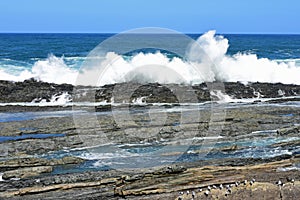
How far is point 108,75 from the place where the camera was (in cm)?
3509

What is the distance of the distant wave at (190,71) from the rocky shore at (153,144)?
5729mm

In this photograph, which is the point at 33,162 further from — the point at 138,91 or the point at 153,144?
the point at 138,91

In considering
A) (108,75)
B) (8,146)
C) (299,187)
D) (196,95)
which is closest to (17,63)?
(108,75)

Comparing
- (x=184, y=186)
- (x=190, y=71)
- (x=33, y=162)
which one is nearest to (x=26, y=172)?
(x=33, y=162)

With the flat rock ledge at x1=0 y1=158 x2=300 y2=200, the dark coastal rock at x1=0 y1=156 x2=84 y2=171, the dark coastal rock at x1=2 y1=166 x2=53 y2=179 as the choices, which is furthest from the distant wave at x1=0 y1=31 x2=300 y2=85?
the flat rock ledge at x1=0 y1=158 x2=300 y2=200

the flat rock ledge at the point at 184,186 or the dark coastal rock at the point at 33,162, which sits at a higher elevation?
the dark coastal rock at the point at 33,162

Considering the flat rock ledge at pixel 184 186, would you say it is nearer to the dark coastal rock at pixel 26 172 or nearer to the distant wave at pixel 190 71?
the dark coastal rock at pixel 26 172

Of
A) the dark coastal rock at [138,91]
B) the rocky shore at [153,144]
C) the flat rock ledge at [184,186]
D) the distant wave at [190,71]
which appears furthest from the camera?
the distant wave at [190,71]

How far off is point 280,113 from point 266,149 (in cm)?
766

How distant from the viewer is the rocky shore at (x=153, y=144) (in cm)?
1028

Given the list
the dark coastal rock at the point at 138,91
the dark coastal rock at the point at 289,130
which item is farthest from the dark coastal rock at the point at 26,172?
the dark coastal rock at the point at 138,91

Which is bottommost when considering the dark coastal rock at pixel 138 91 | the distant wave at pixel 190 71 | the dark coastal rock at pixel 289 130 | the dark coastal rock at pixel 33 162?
the dark coastal rock at pixel 33 162

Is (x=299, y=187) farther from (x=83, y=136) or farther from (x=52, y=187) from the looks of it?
(x=83, y=136)

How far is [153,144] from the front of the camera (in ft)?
52.9
